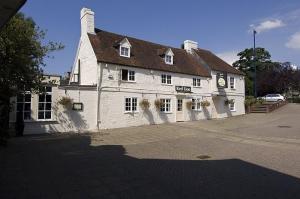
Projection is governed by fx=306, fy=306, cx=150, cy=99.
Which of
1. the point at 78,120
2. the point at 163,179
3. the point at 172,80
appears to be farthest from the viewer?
the point at 172,80

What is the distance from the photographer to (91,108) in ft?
73.2

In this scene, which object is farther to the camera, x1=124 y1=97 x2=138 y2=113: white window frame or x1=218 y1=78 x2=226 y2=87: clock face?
x1=218 y1=78 x2=226 y2=87: clock face

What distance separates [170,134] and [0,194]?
13723 mm

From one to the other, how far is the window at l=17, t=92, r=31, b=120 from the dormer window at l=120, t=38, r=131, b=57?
8.70 meters

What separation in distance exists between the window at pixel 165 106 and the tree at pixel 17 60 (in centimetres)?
1236

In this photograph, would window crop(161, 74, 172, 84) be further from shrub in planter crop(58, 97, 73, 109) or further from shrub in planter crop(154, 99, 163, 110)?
shrub in planter crop(58, 97, 73, 109)

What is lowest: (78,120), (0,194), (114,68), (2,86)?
(0,194)

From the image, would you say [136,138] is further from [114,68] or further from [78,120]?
[114,68]

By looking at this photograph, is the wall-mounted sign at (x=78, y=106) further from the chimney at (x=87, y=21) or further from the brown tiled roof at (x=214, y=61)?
the brown tiled roof at (x=214, y=61)

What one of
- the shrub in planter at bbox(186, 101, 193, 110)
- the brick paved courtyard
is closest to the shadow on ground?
the brick paved courtyard

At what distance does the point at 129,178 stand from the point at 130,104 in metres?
15.7

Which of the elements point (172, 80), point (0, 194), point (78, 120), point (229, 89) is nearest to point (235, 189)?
point (0, 194)

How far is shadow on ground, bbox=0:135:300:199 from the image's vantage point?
25.1 ft

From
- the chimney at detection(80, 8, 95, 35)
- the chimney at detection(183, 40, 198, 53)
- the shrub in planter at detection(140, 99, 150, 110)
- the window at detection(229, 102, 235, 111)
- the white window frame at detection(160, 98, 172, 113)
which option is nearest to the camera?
the shrub in planter at detection(140, 99, 150, 110)
